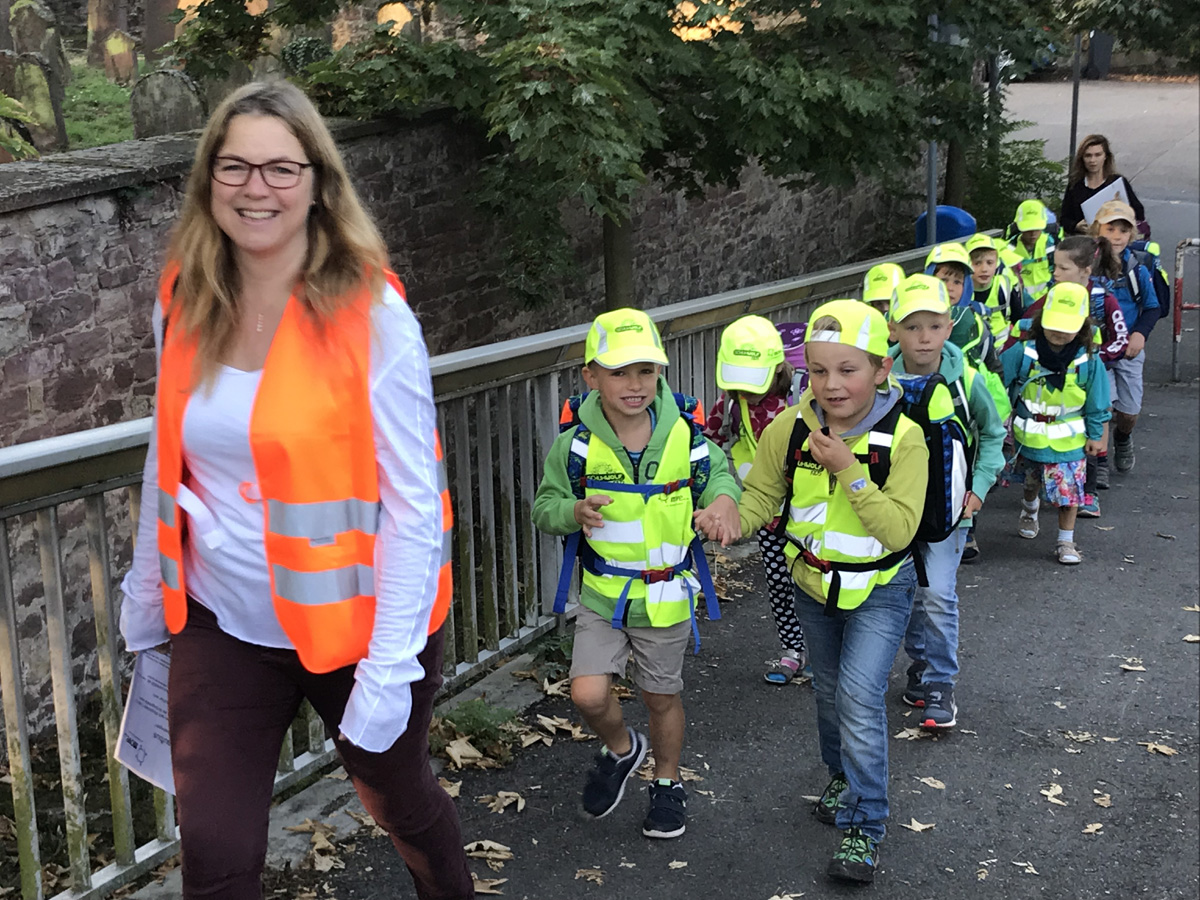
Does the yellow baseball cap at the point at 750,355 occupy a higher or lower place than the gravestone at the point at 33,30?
lower

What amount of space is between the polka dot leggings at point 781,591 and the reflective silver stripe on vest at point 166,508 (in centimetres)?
316

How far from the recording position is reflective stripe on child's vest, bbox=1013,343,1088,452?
7859 millimetres

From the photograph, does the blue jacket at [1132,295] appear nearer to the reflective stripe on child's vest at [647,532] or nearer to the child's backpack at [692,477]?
the child's backpack at [692,477]

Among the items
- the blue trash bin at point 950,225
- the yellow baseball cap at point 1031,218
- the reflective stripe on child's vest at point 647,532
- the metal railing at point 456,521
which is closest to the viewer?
the metal railing at point 456,521

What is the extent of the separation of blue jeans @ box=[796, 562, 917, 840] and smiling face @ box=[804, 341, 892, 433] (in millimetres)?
559

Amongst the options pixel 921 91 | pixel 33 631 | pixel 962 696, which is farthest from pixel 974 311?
pixel 33 631

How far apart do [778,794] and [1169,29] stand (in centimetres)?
928

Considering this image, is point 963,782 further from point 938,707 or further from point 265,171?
point 265,171

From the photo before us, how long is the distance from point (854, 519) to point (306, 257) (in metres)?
2.09

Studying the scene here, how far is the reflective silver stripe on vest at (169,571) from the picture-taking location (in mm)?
3057

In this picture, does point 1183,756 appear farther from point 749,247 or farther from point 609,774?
point 749,247

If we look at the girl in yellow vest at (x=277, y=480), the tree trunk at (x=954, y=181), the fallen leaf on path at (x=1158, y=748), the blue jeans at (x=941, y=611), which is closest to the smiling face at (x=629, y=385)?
the girl in yellow vest at (x=277, y=480)

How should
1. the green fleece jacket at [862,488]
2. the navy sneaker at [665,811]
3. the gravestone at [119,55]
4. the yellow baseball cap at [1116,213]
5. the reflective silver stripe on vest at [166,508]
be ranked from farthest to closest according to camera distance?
the gravestone at [119,55]
the yellow baseball cap at [1116,213]
the navy sneaker at [665,811]
the green fleece jacket at [862,488]
the reflective silver stripe on vest at [166,508]

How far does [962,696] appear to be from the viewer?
592 centimetres
